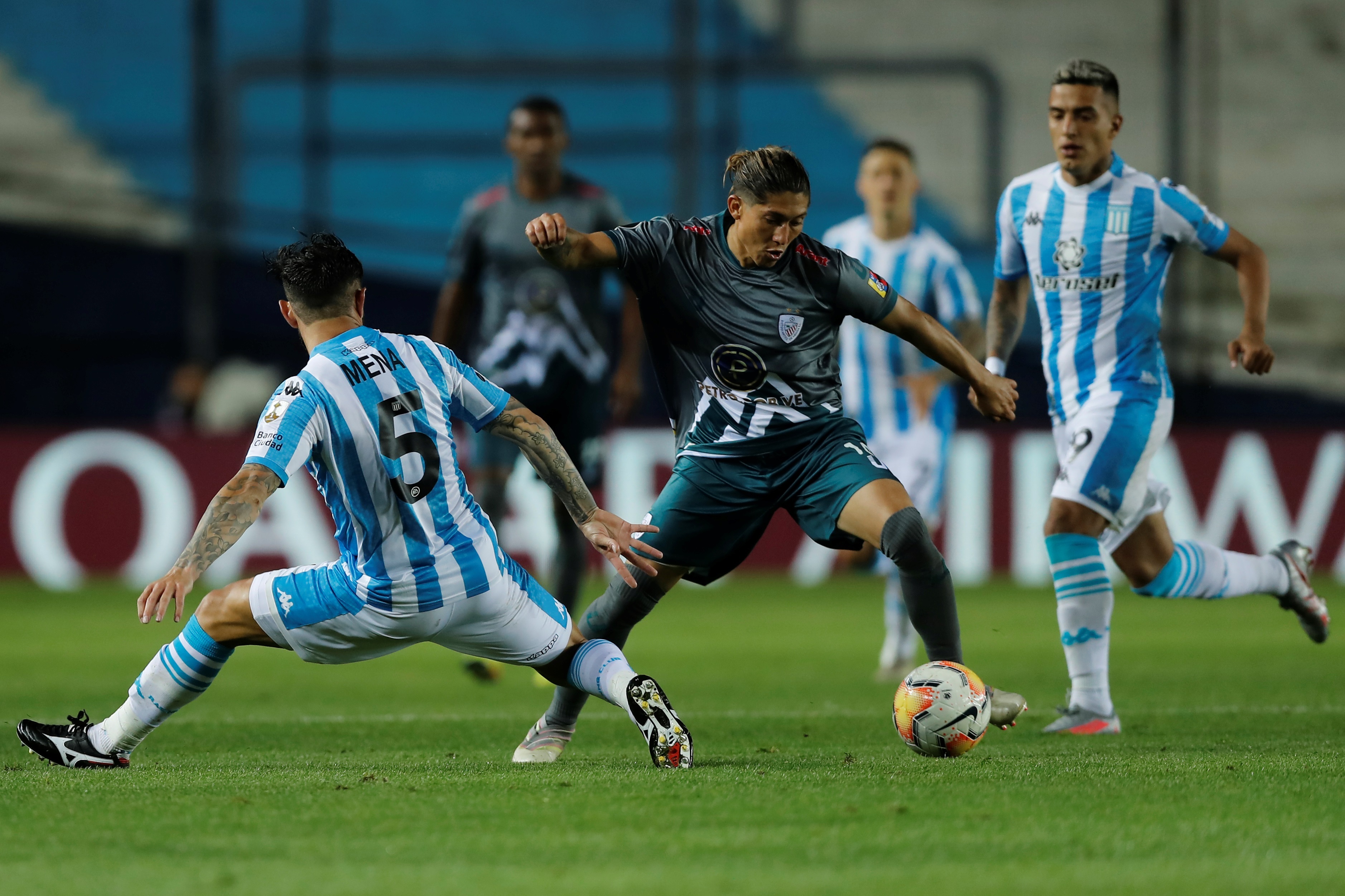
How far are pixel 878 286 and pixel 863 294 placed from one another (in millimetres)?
53

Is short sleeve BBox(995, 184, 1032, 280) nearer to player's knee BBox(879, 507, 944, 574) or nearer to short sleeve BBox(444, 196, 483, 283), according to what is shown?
player's knee BBox(879, 507, 944, 574)

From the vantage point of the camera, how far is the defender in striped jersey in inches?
184

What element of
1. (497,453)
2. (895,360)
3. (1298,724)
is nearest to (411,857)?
(1298,724)

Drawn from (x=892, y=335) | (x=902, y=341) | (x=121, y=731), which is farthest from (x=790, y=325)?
(x=892, y=335)

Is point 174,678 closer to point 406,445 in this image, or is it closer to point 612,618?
point 406,445

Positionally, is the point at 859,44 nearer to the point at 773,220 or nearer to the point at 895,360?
the point at 895,360

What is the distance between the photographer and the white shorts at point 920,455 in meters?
8.78

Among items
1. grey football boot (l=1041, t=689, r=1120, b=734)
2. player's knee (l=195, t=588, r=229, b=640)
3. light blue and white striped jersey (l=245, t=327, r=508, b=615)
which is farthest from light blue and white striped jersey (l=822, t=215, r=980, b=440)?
player's knee (l=195, t=588, r=229, b=640)

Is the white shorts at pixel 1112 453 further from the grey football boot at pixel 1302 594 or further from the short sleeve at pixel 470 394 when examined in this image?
the short sleeve at pixel 470 394

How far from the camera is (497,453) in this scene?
8.19 metres

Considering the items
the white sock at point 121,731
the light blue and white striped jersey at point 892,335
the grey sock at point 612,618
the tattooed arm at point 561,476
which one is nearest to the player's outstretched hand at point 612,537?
the tattooed arm at point 561,476

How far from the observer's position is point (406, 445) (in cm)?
471

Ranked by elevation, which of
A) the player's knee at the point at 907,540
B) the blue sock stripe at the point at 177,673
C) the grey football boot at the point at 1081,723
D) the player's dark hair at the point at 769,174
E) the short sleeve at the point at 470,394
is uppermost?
the player's dark hair at the point at 769,174

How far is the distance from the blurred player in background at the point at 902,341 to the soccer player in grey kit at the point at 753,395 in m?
3.03
